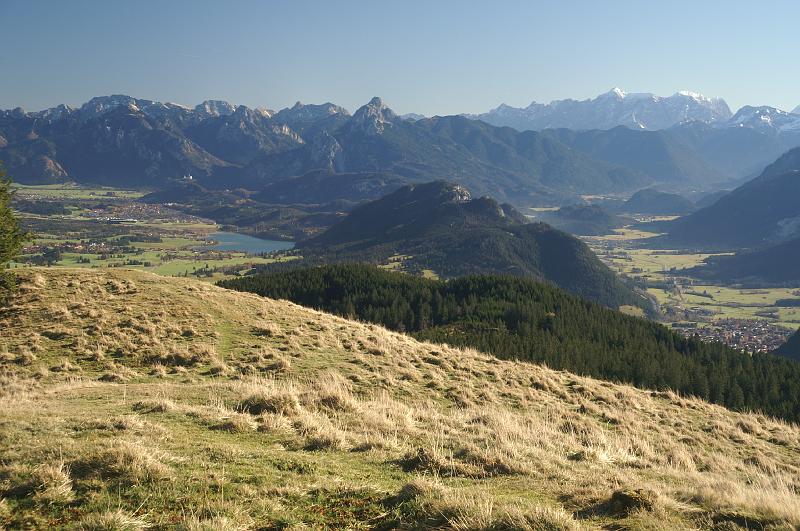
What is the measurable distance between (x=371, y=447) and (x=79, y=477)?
7.01m

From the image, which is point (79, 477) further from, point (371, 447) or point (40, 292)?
point (40, 292)

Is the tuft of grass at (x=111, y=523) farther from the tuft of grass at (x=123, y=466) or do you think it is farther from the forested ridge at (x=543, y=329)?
the forested ridge at (x=543, y=329)

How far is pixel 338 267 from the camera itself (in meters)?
117

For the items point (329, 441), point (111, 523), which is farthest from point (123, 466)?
point (329, 441)

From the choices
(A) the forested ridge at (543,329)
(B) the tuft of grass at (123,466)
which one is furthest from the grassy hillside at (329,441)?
(A) the forested ridge at (543,329)

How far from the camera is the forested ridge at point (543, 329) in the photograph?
67188mm

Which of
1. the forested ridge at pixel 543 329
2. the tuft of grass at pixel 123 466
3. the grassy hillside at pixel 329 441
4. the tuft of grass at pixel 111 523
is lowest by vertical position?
the forested ridge at pixel 543 329

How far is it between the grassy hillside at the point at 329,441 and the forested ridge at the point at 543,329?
30862 millimetres

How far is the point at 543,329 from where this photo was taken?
8862cm

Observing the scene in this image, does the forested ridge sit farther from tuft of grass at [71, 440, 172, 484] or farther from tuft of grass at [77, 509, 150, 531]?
tuft of grass at [77, 509, 150, 531]

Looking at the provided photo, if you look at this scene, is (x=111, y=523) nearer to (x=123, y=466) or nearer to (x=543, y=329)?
(x=123, y=466)

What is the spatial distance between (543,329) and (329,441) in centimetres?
8023

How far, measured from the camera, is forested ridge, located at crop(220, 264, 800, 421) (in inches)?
2645

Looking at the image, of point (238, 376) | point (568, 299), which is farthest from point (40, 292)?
point (568, 299)
